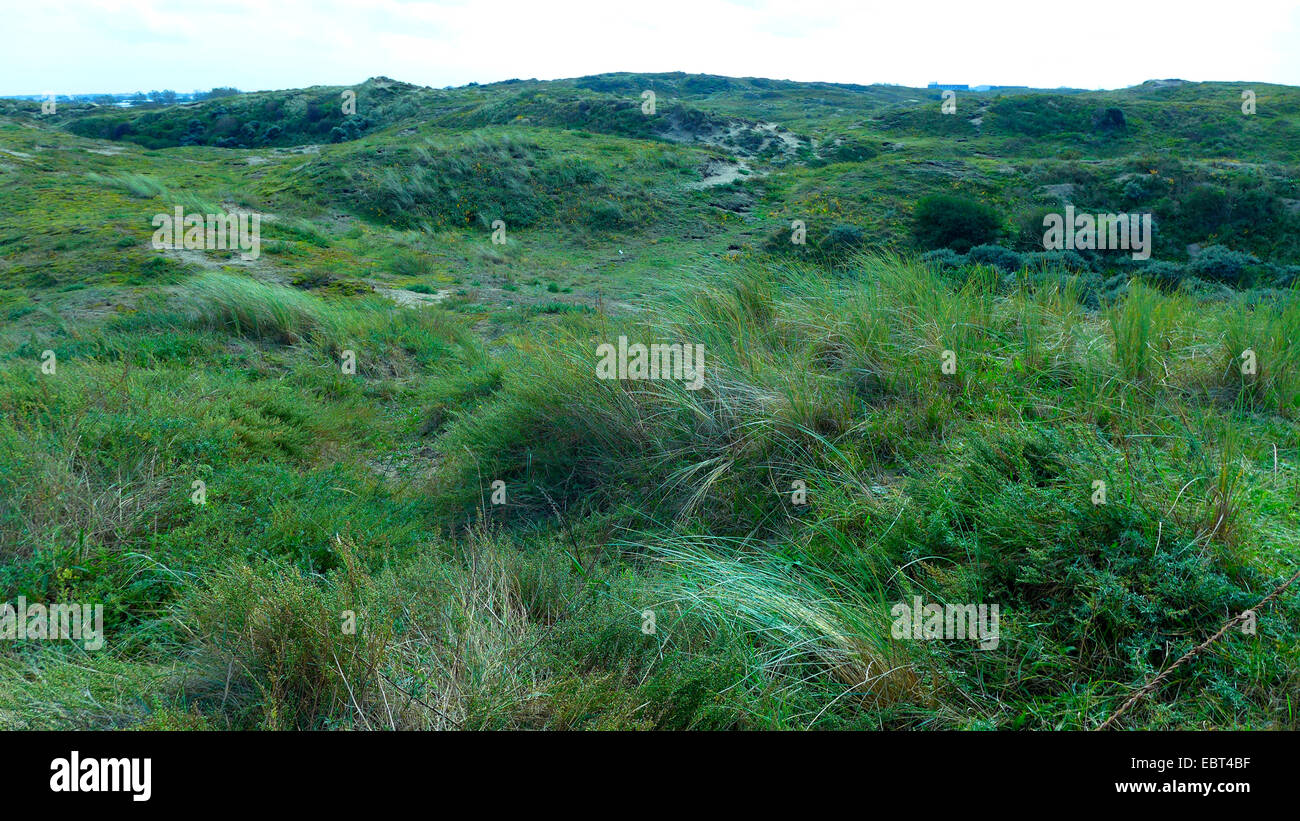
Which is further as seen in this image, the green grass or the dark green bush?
the dark green bush

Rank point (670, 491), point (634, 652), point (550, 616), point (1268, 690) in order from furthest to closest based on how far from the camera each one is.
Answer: point (670, 491) < point (550, 616) < point (634, 652) < point (1268, 690)

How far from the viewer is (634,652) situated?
2670mm

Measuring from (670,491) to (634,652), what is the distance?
1546 millimetres

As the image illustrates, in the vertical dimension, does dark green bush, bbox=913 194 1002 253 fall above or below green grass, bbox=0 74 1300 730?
above

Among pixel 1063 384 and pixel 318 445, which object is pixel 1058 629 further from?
pixel 318 445

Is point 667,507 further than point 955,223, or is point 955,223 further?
point 955,223

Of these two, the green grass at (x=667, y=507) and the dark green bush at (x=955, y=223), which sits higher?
the dark green bush at (x=955, y=223)

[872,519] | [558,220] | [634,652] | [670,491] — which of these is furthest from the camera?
[558,220]

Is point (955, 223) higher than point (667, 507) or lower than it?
higher

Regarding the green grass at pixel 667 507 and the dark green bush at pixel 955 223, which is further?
the dark green bush at pixel 955 223
